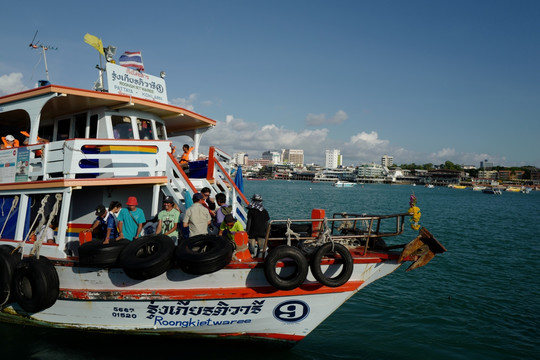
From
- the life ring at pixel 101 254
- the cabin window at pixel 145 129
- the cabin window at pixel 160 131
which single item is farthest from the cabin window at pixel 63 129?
the life ring at pixel 101 254

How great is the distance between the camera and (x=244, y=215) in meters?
7.93

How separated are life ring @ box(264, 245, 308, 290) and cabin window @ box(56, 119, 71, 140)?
5.82 metres

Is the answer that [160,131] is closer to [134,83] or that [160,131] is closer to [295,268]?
[134,83]

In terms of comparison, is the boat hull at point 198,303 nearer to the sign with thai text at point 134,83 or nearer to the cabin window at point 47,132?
the sign with thai text at point 134,83

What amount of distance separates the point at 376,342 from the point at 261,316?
2981 mm

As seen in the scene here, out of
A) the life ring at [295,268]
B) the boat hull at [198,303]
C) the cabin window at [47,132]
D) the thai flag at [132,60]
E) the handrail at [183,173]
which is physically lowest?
the boat hull at [198,303]

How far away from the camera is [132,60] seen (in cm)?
862

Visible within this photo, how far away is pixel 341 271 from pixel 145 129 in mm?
5298

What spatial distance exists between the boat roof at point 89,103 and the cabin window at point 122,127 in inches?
10.9

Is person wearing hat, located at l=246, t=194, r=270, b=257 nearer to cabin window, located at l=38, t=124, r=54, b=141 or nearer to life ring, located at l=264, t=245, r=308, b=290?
life ring, located at l=264, t=245, r=308, b=290

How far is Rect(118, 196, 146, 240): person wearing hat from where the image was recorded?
614cm

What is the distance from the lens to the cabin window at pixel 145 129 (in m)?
7.96

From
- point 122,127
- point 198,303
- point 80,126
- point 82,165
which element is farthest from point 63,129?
point 198,303

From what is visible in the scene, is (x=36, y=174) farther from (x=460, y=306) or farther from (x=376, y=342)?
(x=460, y=306)
